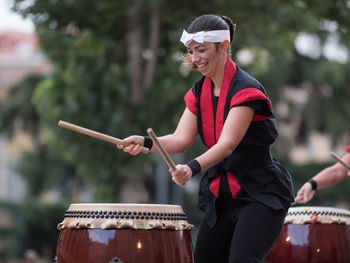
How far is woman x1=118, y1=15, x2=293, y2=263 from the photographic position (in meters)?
3.13

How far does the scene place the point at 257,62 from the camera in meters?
12.3

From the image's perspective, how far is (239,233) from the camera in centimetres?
317

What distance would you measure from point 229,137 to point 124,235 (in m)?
0.71

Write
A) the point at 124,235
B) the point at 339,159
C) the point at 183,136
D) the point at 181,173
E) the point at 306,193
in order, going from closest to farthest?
1. the point at 181,173
2. the point at 124,235
3. the point at 183,136
4. the point at 339,159
5. the point at 306,193

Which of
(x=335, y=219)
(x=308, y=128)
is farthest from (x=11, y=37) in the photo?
(x=335, y=219)

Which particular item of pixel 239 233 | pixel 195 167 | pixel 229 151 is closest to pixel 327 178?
pixel 239 233

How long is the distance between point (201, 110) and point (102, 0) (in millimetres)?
7230

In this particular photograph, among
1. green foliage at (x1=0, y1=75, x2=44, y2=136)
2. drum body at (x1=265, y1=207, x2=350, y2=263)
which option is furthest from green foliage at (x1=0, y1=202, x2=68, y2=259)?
drum body at (x1=265, y1=207, x2=350, y2=263)

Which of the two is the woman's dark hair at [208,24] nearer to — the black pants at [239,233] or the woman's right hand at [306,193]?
the black pants at [239,233]

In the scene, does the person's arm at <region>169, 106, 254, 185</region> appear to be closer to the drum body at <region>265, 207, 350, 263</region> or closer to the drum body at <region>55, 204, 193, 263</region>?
the drum body at <region>55, 204, 193, 263</region>

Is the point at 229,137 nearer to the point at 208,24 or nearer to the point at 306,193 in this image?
the point at 208,24

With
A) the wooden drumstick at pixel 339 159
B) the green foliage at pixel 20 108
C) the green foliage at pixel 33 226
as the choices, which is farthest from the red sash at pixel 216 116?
the green foliage at pixel 33 226

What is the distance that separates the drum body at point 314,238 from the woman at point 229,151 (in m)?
1.16

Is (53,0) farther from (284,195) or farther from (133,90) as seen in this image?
(284,195)
